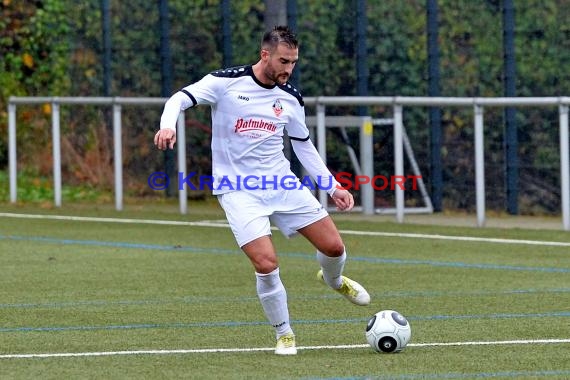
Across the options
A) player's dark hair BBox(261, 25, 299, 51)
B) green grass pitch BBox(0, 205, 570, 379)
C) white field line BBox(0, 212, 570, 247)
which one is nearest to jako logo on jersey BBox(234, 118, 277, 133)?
player's dark hair BBox(261, 25, 299, 51)

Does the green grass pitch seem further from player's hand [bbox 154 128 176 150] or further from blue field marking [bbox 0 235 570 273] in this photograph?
player's hand [bbox 154 128 176 150]

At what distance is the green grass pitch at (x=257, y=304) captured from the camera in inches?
347

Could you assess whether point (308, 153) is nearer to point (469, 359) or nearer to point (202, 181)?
point (469, 359)

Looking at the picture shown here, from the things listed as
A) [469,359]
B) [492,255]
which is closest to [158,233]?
[492,255]

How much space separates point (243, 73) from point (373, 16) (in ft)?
35.9

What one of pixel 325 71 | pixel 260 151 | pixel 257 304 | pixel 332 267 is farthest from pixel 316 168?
pixel 325 71

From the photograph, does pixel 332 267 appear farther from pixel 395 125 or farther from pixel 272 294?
pixel 395 125

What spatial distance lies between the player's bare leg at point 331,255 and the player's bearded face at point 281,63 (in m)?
0.88

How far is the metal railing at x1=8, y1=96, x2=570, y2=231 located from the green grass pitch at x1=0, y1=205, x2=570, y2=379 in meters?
0.44

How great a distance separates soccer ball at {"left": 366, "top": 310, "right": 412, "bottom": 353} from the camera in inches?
361

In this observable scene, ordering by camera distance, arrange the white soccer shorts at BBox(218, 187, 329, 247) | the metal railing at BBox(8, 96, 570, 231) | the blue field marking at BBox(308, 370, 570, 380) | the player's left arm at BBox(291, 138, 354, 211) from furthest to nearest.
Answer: the metal railing at BBox(8, 96, 570, 231)
the player's left arm at BBox(291, 138, 354, 211)
the white soccer shorts at BBox(218, 187, 329, 247)
the blue field marking at BBox(308, 370, 570, 380)

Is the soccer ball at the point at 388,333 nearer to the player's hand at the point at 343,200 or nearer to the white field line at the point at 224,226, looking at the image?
the player's hand at the point at 343,200

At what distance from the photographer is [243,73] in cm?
983

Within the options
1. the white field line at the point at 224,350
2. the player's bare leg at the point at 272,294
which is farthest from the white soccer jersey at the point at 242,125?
the white field line at the point at 224,350
